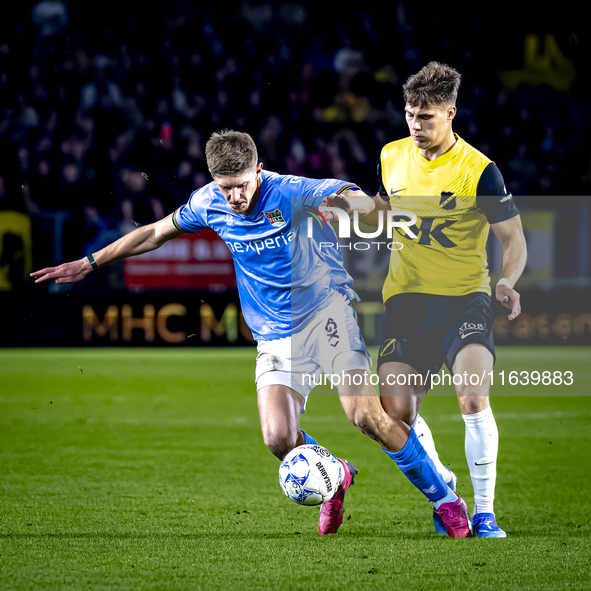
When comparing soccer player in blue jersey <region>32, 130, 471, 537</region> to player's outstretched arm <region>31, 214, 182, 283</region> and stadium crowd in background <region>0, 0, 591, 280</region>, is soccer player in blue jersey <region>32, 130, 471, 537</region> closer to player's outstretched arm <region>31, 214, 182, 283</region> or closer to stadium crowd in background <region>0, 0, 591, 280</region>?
player's outstretched arm <region>31, 214, 182, 283</region>

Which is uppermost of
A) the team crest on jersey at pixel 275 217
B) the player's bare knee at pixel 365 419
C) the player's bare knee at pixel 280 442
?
the team crest on jersey at pixel 275 217

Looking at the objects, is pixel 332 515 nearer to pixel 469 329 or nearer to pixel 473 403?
pixel 473 403

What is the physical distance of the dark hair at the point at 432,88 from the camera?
12.9ft

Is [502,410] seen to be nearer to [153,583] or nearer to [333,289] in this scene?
[333,289]

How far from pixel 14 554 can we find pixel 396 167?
249 cm

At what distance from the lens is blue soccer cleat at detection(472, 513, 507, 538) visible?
12.6 ft

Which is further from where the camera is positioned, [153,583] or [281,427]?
[281,427]

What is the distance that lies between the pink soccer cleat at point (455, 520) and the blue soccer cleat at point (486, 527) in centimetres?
4

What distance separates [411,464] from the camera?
389 centimetres

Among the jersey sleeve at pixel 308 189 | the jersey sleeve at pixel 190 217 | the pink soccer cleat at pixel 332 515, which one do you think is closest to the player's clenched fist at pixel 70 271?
the jersey sleeve at pixel 190 217

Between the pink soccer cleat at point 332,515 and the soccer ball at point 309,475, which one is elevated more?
the soccer ball at point 309,475

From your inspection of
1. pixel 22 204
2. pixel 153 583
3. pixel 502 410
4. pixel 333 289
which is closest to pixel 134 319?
pixel 22 204

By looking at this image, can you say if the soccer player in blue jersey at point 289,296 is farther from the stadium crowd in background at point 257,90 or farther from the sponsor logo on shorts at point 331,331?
the stadium crowd in background at point 257,90

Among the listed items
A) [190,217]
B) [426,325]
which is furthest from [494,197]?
[190,217]
